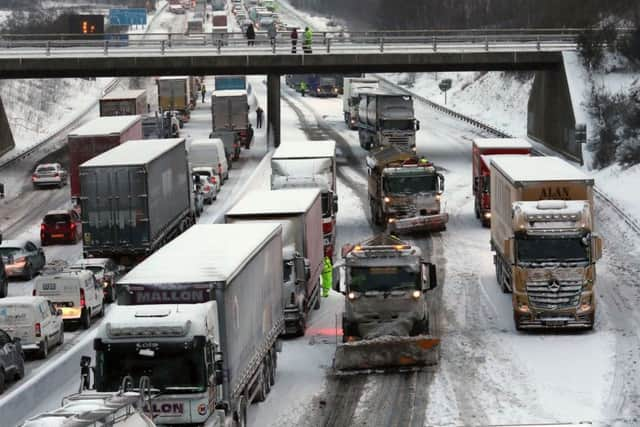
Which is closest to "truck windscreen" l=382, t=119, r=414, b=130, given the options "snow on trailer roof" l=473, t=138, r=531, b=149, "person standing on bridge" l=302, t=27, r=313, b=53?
"person standing on bridge" l=302, t=27, r=313, b=53

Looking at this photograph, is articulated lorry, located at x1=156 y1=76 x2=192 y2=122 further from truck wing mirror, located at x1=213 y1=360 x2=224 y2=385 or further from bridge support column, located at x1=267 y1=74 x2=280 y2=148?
truck wing mirror, located at x1=213 y1=360 x2=224 y2=385

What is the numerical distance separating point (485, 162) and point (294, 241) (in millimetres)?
19004

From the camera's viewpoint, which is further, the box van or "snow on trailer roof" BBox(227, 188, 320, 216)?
the box van

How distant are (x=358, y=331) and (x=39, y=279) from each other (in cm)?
1061

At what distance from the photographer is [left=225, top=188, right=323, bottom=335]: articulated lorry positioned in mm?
36844

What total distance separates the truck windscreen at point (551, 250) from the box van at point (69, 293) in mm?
12492

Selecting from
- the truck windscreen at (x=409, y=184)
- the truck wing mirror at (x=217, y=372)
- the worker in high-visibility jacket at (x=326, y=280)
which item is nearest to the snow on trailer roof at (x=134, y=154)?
the worker in high-visibility jacket at (x=326, y=280)

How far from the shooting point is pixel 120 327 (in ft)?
77.4

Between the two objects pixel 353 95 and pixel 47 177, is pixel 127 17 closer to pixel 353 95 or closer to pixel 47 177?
pixel 353 95

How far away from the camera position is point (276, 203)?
39.5m

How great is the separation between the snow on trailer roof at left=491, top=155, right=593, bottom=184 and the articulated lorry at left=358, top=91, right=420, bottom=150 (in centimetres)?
3204

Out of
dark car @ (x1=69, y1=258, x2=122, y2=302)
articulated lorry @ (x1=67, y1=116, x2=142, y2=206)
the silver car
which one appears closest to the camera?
dark car @ (x1=69, y1=258, x2=122, y2=302)

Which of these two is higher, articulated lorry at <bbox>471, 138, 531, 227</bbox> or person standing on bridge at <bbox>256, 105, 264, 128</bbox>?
articulated lorry at <bbox>471, 138, 531, 227</bbox>

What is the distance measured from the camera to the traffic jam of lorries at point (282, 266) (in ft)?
77.4
